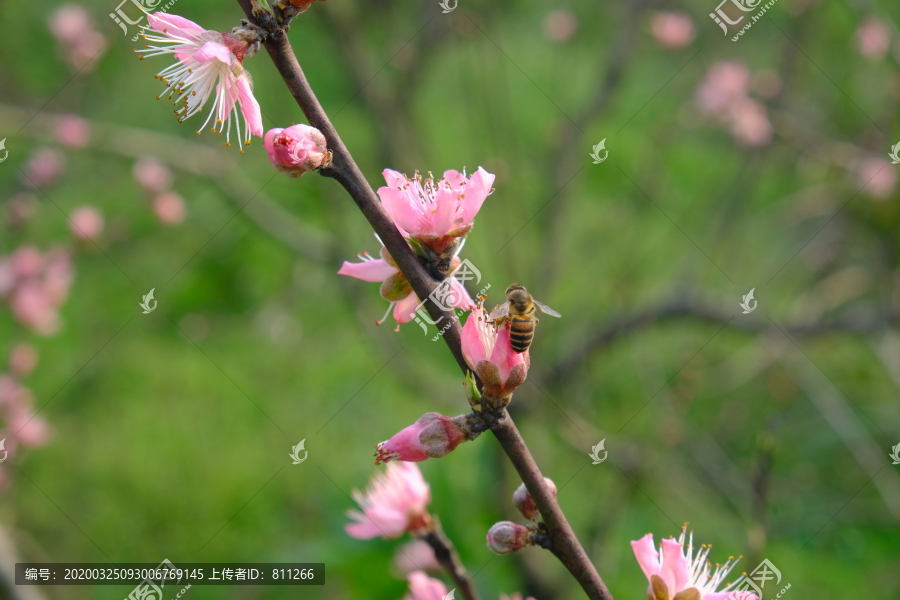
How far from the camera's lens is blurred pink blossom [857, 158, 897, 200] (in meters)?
3.32

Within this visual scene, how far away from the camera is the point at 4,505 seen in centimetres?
321

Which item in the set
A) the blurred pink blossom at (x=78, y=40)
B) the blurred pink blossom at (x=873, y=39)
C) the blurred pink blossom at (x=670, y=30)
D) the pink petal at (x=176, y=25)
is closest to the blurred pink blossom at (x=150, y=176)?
the blurred pink blossom at (x=78, y=40)

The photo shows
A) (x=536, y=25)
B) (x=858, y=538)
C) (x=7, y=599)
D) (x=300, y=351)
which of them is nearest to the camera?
(x=7, y=599)

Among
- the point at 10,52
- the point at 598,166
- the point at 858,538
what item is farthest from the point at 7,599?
the point at 10,52

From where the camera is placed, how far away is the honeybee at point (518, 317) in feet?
3.01

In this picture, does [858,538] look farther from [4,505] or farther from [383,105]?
[4,505]

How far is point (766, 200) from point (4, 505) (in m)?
5.97

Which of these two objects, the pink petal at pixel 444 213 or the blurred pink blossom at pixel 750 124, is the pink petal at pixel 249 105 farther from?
the blurred pink blossom at pixel 750 124

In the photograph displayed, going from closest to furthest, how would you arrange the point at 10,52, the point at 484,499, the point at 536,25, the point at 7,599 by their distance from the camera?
1. the point at 7,599
2. the point at 484,499
3. the point at 10,52
4. the point at 536,25

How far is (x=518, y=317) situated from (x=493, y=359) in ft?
0.53

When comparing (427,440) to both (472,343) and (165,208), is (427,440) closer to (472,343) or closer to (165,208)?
(472,343)

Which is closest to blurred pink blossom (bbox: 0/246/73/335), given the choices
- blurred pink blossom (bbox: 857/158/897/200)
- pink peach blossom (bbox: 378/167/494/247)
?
pink peach blossom (bbox: 378/167/494/247)

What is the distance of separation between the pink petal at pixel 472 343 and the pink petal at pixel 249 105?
0.40m

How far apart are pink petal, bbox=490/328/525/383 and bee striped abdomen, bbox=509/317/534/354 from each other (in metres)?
0.04
